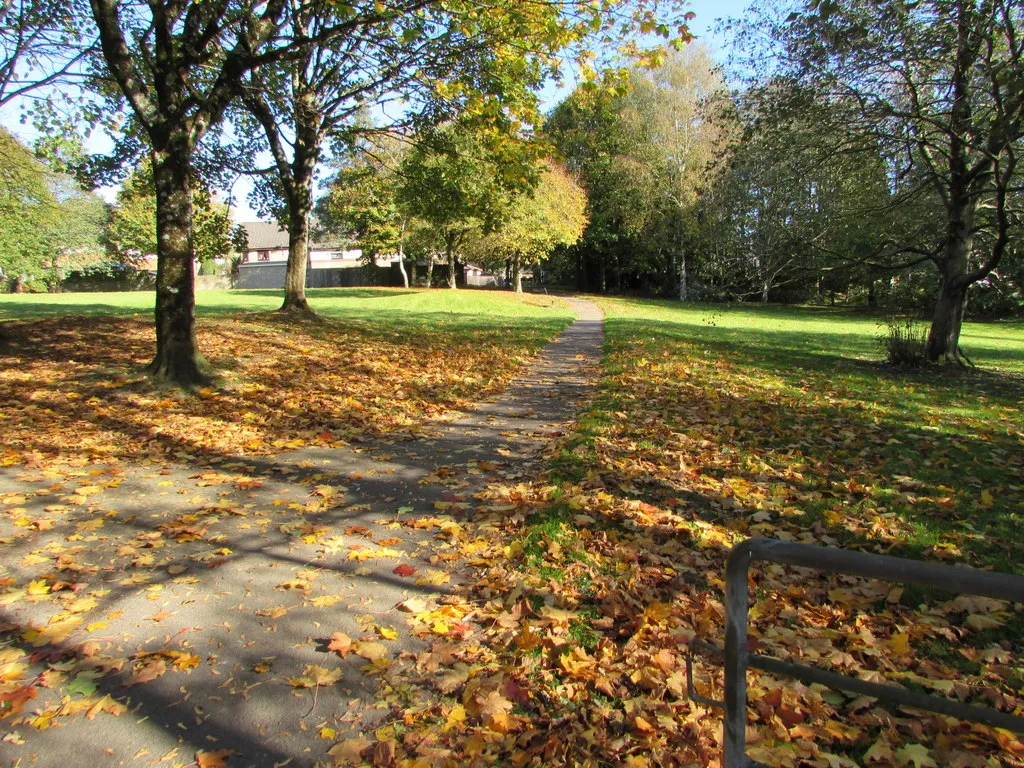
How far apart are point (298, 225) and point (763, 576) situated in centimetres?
1421

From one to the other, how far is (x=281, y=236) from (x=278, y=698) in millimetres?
78701

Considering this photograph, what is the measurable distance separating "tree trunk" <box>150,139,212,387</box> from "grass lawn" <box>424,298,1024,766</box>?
543cm

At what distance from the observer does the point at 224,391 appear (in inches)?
333

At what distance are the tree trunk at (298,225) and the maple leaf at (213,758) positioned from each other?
46.7 ft

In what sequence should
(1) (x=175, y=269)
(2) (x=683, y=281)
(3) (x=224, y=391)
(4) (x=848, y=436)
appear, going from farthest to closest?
(2) (x=683, y=281) < (3) (x=224, y=391) < (1) (x=175, y=269) < (4) (x=848, y=436)

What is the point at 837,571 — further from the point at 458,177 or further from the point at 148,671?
the point at 458,177

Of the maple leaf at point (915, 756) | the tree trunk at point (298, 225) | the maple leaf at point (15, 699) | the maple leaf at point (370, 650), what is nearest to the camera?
the maple leaf at point (915, 756)

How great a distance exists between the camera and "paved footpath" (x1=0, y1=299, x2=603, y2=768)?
255 centimetres

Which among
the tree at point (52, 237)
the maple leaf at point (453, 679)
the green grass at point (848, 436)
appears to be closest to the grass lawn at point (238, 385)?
the green grass at point (848, 436)

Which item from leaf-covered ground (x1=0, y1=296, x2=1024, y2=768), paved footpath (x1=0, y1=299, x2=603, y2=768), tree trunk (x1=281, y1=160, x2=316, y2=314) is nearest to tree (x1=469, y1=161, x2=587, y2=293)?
tree trunk (x1=281, y1=160, x2=316, y2=314)

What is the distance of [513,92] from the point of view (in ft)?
36.2

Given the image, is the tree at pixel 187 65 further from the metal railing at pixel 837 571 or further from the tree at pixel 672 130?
the tree at pixel 672 130

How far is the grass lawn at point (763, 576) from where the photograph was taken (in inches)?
101

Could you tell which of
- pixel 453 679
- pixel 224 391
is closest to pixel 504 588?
pixel 453 679
